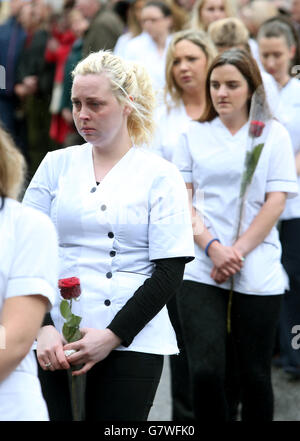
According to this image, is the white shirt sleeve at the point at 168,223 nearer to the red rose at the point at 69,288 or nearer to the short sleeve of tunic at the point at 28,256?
the red rose at the point at 69,288

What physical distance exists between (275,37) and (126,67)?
2475 millimetres

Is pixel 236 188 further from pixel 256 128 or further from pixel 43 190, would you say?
pixel 43 190

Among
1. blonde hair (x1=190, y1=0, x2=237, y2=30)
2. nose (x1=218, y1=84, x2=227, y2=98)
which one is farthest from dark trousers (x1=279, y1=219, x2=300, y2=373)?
blonde hair (x1=190, y1=0, x2=237, y2=30)

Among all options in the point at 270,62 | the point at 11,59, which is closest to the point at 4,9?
the point at 11,59

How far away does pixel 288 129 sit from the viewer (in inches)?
201

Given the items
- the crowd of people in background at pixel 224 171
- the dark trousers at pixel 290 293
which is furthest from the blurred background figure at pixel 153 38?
the dark trousers at pixel 290 293

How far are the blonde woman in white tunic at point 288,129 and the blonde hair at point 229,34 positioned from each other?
0.65ft

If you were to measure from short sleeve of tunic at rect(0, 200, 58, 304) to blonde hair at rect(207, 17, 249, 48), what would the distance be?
12.4 feet

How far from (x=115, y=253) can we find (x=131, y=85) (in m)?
0.63

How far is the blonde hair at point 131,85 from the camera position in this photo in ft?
10.5

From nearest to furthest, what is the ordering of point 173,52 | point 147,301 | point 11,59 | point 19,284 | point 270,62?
point 19,284
point 147,301
point 173,52
point 270,62
point 11,59

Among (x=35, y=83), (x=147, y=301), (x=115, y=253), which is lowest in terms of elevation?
(x=147, y=301)

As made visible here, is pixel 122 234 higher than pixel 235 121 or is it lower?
lower

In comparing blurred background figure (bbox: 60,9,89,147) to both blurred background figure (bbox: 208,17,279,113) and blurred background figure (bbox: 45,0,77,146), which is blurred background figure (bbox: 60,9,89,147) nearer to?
blurred background figure (bbox: 45,0,77,146)
